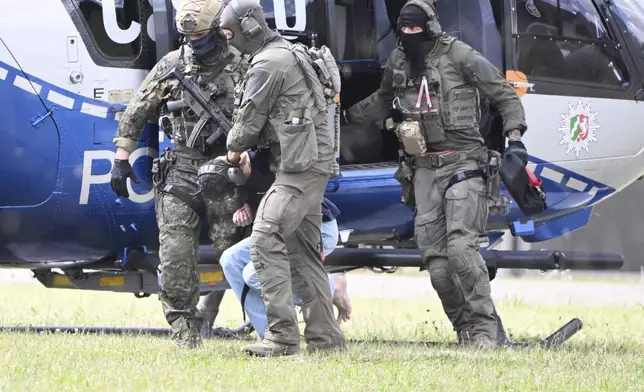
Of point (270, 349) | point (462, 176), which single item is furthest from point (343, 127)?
point (270, 349)

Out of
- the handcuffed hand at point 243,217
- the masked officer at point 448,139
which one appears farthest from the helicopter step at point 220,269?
the handcuffed hand at point 243,217

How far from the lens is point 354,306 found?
15359 mm

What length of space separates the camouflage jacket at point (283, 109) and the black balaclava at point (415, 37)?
125cm

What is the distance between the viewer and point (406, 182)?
8.54 metres

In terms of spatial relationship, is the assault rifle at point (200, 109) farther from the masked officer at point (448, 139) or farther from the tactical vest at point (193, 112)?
the masked officer at point (448, 139)

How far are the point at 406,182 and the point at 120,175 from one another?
194cm

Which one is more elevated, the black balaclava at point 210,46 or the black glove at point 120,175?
the black balaclava at point 210,46

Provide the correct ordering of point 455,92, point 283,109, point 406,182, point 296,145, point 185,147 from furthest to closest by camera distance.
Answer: point 406,182 → point 455,92 → point 185,147 → point 283,109 → point 296,145

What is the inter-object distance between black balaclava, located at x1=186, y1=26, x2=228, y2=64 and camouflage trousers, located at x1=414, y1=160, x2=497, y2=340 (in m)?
1.56

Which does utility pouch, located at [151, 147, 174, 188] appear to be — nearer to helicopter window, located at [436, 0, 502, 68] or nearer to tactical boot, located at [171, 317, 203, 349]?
tactical boot, located at [171, 317, 203, 349]

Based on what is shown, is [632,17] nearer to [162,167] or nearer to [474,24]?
[474,24]

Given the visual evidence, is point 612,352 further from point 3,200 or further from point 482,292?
point 3,200

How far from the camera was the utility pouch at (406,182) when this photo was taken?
8500 millimetres

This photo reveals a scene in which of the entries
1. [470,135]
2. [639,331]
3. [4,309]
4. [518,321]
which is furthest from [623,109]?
[4,309]
